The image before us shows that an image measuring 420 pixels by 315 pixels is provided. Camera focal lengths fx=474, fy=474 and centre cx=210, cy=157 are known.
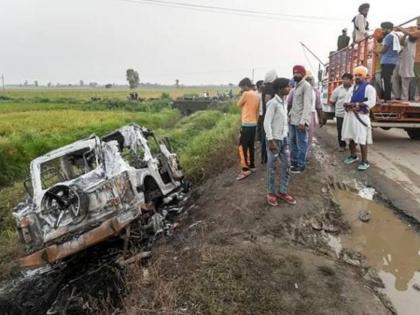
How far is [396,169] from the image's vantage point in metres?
8.91

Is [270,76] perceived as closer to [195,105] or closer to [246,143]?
[246,143]

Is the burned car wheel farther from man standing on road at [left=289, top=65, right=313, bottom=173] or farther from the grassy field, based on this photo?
the grassy field

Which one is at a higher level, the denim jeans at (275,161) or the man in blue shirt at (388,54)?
the man in blue shirt at (388,54)

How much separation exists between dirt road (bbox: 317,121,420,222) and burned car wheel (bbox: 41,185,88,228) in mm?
4592

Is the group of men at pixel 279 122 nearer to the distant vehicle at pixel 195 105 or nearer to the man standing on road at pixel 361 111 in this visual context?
the man standing on road at pixel 361 111

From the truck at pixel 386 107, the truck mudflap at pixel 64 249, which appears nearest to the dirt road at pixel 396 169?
the truck at pixel 386 107

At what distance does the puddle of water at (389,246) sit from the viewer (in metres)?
4.95

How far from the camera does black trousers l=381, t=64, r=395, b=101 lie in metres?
10.8

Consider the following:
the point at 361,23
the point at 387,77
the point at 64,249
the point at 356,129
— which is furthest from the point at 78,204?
the point at 361,23

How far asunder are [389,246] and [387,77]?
599 cm

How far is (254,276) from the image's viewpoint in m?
4.80

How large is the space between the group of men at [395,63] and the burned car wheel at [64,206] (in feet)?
24.5

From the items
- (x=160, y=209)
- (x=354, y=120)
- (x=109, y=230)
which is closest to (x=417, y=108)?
(x=354, y=120)

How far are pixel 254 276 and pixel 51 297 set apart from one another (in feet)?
11.7
